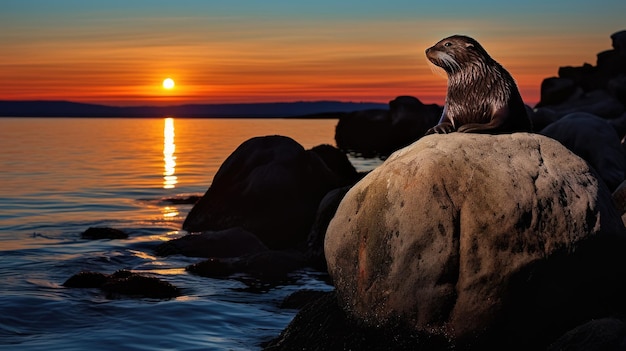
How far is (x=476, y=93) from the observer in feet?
31.3

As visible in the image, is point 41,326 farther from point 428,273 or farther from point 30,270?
point 428,273

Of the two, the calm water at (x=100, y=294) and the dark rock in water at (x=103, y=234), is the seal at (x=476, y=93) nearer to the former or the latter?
the calm water at (x=100, y=294)

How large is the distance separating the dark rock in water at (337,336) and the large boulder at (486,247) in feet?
0.32

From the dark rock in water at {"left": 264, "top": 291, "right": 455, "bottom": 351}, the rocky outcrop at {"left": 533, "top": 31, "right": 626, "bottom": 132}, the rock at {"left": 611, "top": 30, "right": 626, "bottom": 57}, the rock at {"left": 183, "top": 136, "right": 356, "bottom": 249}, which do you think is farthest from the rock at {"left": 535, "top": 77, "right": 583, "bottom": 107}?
the dark rock in water at {"left": 264, "top": 291, "right": 455, "bottom": 351}

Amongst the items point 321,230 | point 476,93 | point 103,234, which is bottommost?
point 103,234

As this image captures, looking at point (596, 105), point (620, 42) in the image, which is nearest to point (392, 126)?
point (620, 42)

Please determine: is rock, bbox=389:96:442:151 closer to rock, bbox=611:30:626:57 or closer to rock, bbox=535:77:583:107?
rock, bbox=535:77:583:107

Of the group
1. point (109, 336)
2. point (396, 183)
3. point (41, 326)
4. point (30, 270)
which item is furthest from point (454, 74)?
point (30, 270)

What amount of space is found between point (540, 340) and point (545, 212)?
3.82 ft

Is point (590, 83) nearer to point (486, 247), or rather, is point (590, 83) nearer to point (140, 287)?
point (140, 287)

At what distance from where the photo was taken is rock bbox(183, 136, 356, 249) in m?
18.5

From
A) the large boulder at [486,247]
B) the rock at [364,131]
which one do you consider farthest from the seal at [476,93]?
the rock at [364,131]

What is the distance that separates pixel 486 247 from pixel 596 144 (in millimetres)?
16009

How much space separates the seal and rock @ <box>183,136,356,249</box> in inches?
352
